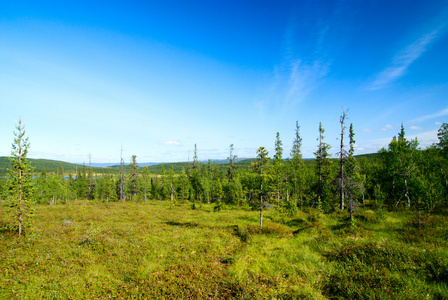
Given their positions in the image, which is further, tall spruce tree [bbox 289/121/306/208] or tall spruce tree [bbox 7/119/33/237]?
tall spruce tree [bbox 289/121/306/208]

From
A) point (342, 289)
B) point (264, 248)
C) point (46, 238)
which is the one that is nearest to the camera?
point (342, 289)

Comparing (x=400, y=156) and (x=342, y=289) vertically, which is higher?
(x=400, y=156)

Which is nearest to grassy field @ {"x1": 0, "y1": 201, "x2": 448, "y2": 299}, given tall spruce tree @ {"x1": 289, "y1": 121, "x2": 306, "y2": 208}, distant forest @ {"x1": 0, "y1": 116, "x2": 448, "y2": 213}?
distant forest @ {"x1": 0, "y1": 116, "x2": 448, "y2": 213}

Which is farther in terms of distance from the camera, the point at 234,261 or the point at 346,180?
the point at 346,180

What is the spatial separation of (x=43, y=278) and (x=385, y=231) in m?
25.6

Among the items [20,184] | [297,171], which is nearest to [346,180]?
[297,171]

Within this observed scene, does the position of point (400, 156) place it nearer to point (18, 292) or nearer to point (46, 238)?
point (18, 292)

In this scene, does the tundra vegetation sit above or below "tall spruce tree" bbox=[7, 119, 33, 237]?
below

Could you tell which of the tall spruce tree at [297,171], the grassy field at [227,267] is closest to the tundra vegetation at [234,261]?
the grassy field at [227,267]

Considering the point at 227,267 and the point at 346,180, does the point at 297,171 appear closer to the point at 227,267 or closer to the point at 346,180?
the point at 346,180

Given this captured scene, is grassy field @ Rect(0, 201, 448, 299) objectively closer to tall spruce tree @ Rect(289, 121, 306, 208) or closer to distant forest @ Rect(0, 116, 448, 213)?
distant forest @ Rect(0, 116, 448, 213)

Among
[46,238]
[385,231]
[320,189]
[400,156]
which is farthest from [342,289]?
[400,156]

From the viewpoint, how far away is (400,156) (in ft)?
99.9

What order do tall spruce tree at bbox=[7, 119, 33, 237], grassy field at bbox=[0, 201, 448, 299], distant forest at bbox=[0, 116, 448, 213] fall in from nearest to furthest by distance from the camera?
1. grassy field at bbox=[0, 201, 448, 299]
2. tall spruce tree at bbox=[7, 119, 33, 237]
3. distant forest at bbox=[0, 116, 448, 213]
